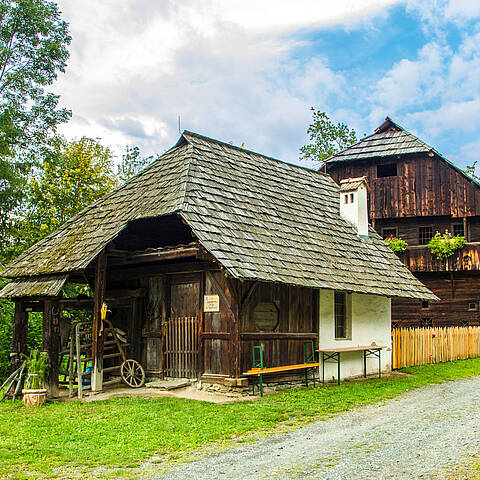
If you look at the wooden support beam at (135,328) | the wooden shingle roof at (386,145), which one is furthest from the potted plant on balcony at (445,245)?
the wooden support beam at (135,328)

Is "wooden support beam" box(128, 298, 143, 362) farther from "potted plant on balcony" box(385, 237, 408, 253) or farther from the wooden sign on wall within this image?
"potted plant on balcony" box(385, 237, 408, 253)

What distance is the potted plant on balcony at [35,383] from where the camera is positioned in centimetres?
1099

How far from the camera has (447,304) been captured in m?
26.1

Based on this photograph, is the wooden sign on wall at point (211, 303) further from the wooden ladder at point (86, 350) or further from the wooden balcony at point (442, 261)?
the wooden balcony at point (442, 261)

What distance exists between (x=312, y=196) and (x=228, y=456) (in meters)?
11.5

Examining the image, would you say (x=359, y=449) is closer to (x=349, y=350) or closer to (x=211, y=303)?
(x=211, y=303)

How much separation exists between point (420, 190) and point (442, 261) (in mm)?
3357

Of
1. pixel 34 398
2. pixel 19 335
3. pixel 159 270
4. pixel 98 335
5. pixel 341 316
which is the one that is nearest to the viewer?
pixel 34 398

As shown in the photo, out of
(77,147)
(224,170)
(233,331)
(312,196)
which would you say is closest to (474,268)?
(312,196)

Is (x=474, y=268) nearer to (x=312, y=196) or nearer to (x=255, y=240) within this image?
(x=312, y=196)

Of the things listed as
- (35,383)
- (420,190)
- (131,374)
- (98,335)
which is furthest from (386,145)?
(35,383)

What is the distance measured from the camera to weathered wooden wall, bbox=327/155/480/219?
25.4 meters

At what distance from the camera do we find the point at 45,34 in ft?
79.5

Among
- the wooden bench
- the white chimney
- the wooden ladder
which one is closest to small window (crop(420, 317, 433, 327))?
the white chimney
